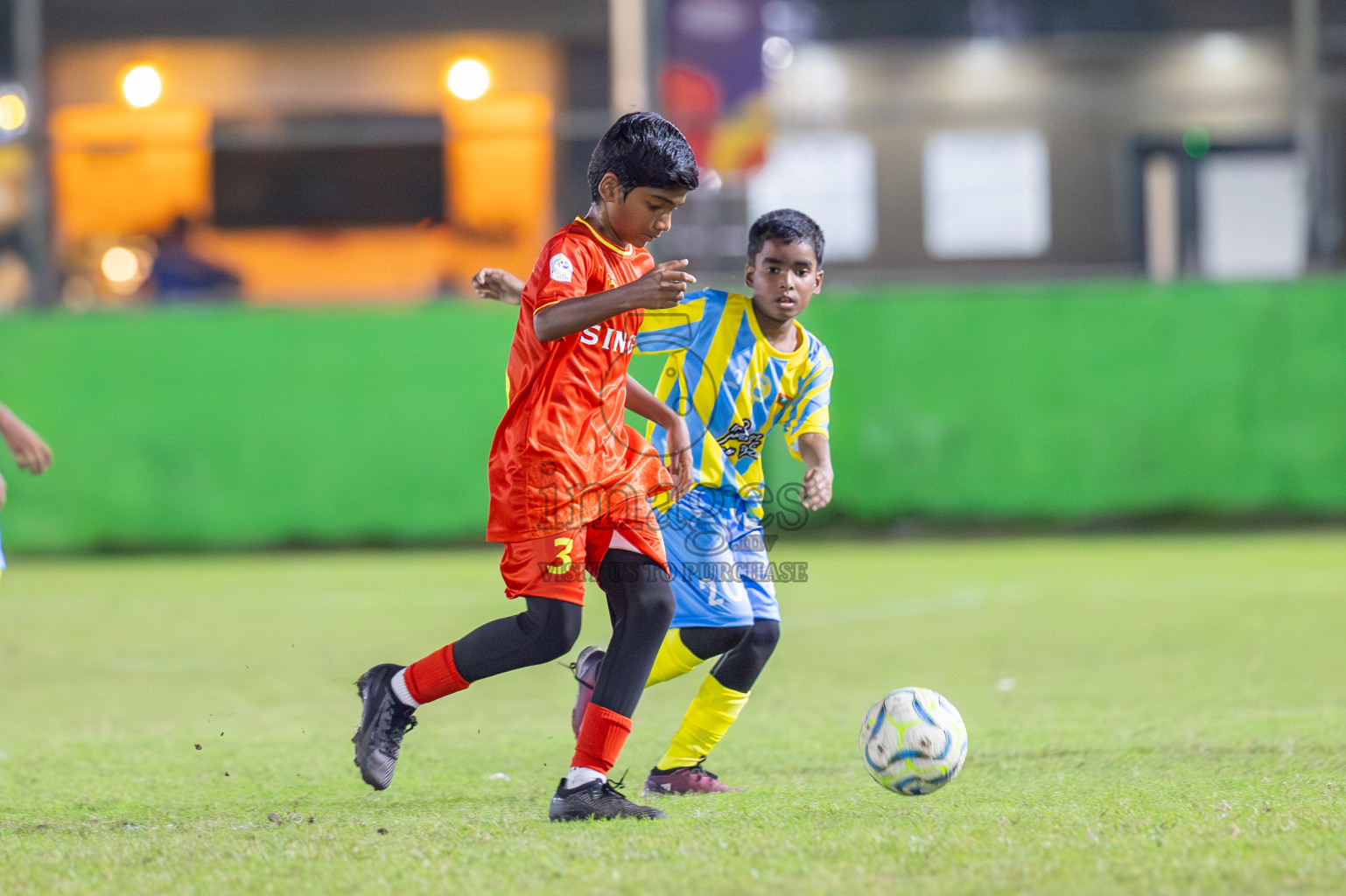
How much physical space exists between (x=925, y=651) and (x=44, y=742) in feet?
11.4

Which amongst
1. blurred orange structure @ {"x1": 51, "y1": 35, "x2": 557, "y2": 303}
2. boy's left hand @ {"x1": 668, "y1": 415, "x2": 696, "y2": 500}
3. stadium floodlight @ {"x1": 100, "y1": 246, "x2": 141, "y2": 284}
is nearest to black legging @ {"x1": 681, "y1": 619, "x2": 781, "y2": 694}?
boy's left hand @ {"x1": 668, "y1": 415, "x2": 696, "y2": 500}

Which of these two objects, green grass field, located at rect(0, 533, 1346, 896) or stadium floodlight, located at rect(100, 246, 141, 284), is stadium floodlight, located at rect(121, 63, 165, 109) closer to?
stadium floodlight, located at rect(100, 246, 141, 284)

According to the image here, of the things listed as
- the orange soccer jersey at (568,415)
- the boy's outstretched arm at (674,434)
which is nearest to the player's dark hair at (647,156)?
the orange soccer jersey at (568,415)

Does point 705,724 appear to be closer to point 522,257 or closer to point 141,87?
point 522,257

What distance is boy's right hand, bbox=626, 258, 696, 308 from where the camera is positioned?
3.40m

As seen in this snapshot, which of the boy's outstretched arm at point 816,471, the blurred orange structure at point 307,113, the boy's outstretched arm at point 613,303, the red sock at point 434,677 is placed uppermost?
the blurred orange structure at point 307,113

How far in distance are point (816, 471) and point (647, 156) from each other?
1019 millimetres

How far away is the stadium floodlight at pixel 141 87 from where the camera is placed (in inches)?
517

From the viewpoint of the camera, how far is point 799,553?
11.2 metres

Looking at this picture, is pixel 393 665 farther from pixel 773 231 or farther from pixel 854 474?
pixel 854 474

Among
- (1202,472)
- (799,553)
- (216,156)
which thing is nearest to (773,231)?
(799,553)

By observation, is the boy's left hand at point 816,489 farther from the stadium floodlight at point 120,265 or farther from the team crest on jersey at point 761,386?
the stadium floodlight at point 120,265

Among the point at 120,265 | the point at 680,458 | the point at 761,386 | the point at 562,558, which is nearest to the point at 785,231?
the point at 761,386

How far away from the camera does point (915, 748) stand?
150 inches
